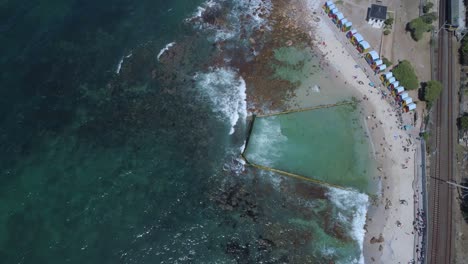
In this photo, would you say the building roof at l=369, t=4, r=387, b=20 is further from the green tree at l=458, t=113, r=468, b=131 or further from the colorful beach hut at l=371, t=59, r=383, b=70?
the green tree at l=458, t=113, r=468, b=131

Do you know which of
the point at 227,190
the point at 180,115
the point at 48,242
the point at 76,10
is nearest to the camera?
the point at 48,242

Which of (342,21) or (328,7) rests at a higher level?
(328,7)

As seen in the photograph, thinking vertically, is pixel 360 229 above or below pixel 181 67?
below

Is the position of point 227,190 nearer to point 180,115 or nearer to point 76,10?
point 180,115

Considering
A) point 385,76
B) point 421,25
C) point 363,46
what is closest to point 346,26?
point 363,46

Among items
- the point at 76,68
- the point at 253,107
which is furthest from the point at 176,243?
the point at 76,68

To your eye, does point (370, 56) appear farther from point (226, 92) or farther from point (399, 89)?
point (226, 92)
